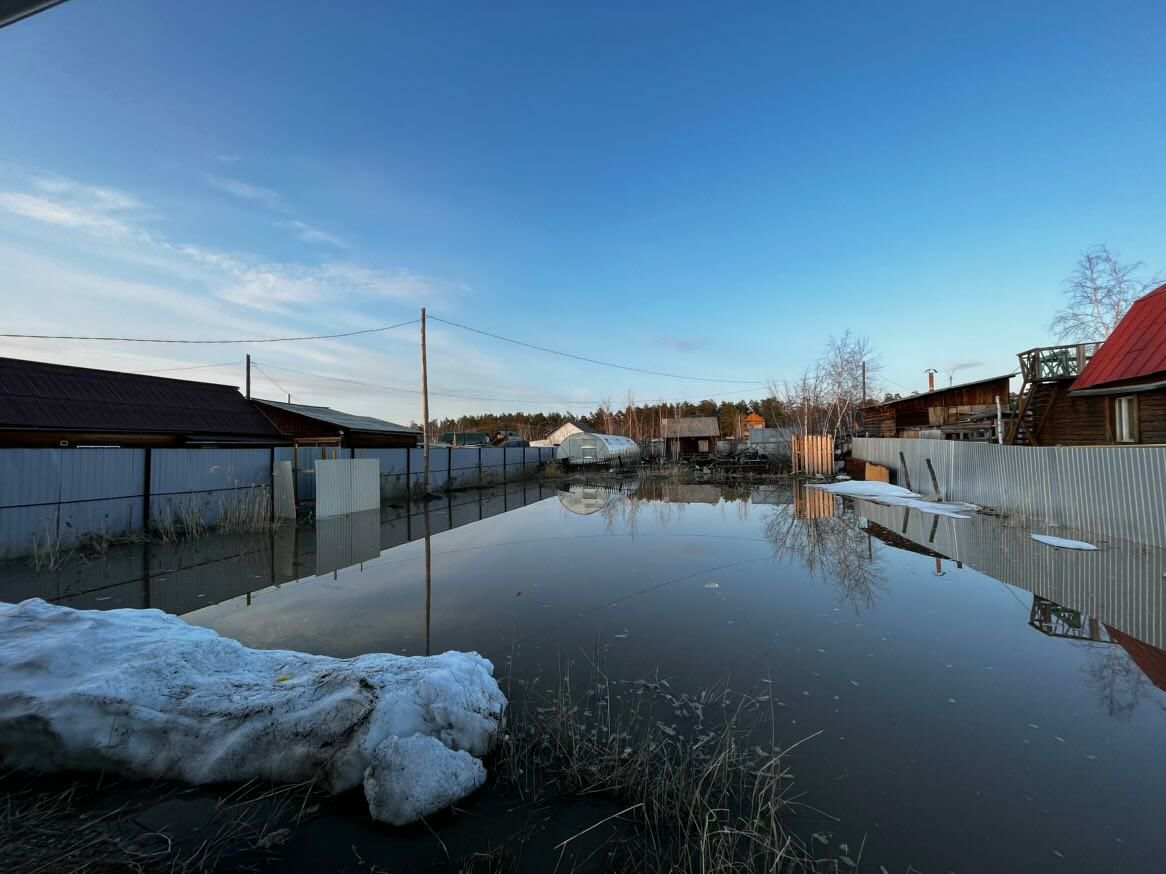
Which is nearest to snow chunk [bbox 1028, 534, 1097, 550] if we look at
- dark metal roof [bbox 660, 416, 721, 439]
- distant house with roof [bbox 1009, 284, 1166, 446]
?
distant house with roof [bbox 1009, 284, 1166, 446]

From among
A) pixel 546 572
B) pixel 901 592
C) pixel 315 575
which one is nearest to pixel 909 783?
pixel 901 592

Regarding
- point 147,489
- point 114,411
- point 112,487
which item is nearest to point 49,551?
point 112,487

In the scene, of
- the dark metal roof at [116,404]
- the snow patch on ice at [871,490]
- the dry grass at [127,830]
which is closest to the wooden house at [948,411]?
the snow patch on ice at [871,490]

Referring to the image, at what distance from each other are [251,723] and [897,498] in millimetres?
18291

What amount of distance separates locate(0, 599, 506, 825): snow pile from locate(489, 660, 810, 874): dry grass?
343 mm

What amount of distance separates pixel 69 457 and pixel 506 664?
10.0 metres

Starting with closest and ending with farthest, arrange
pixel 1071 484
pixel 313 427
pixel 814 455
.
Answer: pixel 1071 484, pixel 313 427, pixel 814 455

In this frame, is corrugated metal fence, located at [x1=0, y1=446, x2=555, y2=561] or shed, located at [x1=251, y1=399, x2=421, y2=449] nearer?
corrugated metal fence, located at [x1=0, y1=446, x2=555, y2=561]

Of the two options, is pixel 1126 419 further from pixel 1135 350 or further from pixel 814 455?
pixel 814 455

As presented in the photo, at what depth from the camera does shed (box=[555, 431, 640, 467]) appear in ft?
116

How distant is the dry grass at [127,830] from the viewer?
7.00 feet

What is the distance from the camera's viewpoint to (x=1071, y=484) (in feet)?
32.5

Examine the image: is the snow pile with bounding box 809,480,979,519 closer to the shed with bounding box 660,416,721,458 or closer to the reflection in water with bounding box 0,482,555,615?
the reflection in water with bounding box 0,482,555,615

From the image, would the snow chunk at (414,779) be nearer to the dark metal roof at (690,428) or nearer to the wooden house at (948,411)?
the wooden house at (948,411)
